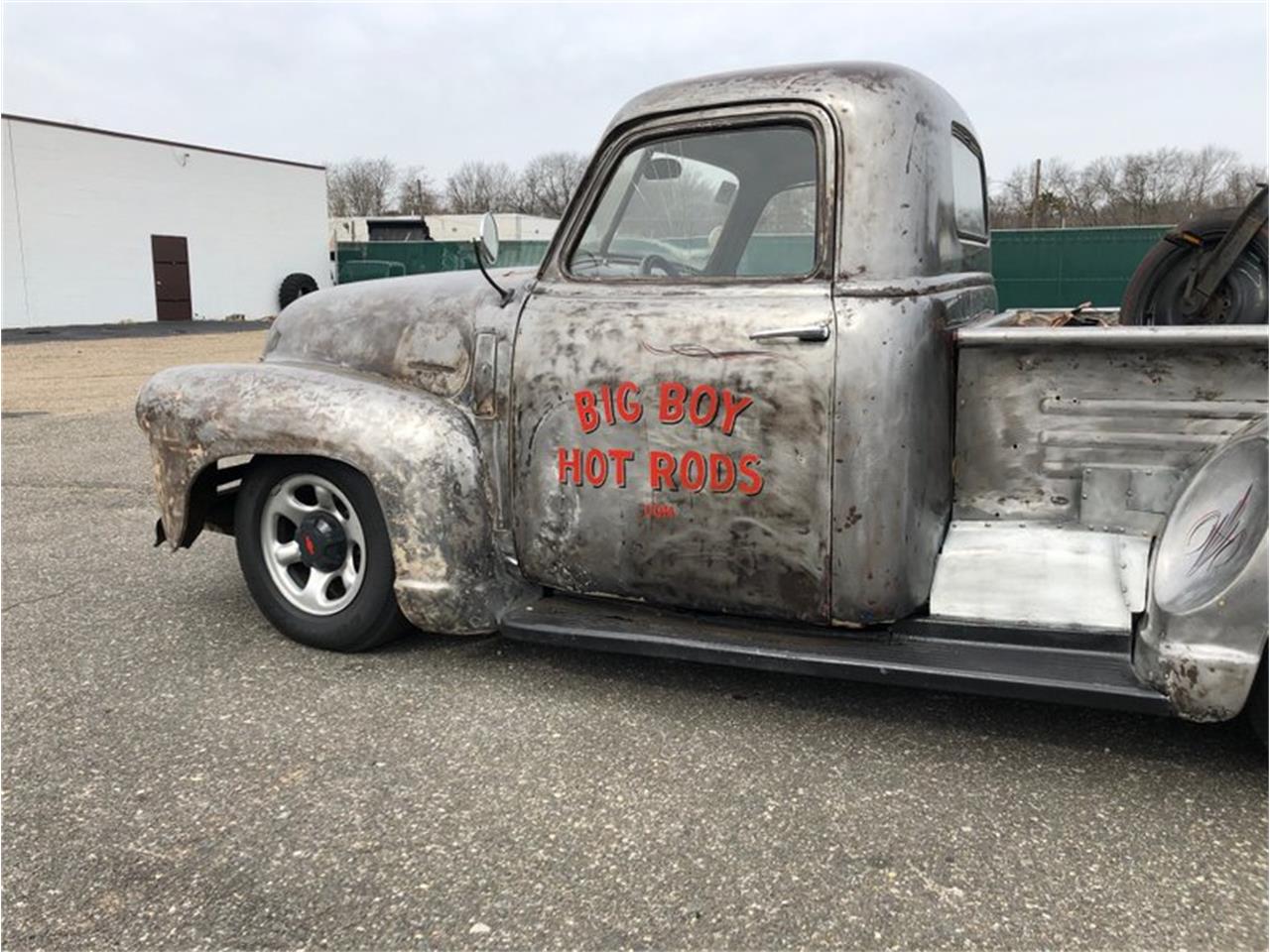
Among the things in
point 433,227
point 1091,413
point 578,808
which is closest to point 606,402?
point 578,808

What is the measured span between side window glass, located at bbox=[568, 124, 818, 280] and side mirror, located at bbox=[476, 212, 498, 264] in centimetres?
36

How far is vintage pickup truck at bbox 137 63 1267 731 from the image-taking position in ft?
9.30

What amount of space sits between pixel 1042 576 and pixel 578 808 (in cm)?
149

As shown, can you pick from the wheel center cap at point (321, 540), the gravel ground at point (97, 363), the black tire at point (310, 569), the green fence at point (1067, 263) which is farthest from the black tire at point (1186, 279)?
the green fence at point (1067, 263)

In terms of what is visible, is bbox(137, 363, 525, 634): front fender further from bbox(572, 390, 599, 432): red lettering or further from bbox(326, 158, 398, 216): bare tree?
bbox(326, 158, 398, 216): bare tree

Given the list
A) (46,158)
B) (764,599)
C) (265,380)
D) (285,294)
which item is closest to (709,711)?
(764,599)

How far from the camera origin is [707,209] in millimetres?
3520

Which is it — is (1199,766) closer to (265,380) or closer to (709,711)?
(709,711)

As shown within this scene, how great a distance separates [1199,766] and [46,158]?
31379 millimetres

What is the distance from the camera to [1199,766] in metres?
2.84

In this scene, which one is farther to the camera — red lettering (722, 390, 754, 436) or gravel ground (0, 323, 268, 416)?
gravel ground (0, 323, 268, 416)

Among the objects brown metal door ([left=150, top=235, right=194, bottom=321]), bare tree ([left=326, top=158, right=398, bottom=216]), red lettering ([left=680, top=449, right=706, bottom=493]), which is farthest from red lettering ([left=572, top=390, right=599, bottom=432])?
bare tree ([left=326, top=158, right=398, bottom=216])

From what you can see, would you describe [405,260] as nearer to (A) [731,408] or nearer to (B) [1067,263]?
(B) [1067,263]

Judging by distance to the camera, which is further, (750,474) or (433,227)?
(433,227)
